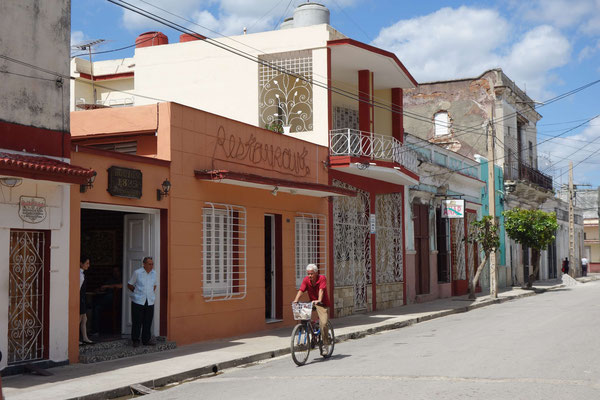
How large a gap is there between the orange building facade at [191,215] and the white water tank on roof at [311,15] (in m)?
5.10

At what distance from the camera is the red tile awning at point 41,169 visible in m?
9.48

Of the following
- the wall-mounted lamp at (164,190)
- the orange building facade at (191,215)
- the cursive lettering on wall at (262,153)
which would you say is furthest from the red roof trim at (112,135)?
the cursive lettering on wall at (262,153)

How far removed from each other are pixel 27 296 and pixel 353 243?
36.0ft

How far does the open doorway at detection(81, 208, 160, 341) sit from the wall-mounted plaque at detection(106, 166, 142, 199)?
101 centimetres

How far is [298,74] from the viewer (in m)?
19.1

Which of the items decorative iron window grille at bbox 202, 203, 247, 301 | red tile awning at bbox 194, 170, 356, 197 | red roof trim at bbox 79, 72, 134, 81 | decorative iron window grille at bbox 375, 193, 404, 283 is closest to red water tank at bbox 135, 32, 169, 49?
red roof trim at bbox 79, 72, 134, 81

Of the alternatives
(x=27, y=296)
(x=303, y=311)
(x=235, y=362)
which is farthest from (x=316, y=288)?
(x=27, y=296)

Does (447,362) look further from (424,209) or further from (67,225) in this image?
(424,209)

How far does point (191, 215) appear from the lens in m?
14.0

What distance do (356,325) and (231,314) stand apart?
3346 mm

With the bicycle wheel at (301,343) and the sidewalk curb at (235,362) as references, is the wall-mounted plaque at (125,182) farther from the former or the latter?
the bicycle wheel at (301,343)

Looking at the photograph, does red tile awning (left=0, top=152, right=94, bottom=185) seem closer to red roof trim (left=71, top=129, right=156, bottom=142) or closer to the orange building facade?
the orange building facade

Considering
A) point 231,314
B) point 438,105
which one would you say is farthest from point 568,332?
point 438,105

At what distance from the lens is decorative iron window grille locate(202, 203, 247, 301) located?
47.5 ft
